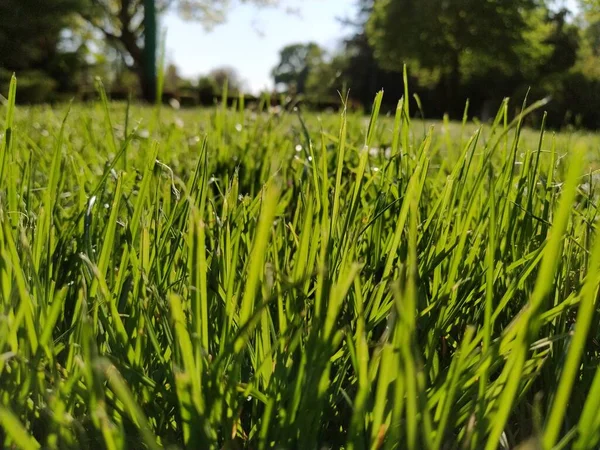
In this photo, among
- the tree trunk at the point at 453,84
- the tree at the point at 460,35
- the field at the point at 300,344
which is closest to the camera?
the field at the point at 300,344

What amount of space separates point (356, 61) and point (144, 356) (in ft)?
85.3

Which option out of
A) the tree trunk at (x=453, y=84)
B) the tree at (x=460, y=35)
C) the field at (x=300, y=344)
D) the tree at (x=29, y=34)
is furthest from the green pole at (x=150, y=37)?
the tree trunk at (x=453, y=84)

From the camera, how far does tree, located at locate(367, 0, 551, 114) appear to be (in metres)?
20.5

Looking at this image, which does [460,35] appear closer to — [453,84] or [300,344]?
[453,84]

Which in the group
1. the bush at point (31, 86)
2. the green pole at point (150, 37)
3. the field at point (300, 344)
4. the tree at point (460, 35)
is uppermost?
the tree at point (460, 35)

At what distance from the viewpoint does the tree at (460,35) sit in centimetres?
2048

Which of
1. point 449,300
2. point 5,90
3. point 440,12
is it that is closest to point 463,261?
point 449,300

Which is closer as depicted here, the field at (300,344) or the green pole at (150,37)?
the field at (300,344)

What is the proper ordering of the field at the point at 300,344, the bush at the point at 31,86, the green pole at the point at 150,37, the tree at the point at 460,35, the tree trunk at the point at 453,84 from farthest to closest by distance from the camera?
the tree trunk at the point at 453,84
the tree at the point at 460,35
the bush at the point at 31,86
the green pole at the point at 150,37
the field at the point at 300,344

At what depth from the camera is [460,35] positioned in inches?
826

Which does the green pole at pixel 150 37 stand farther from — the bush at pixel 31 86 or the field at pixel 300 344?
the field at pixel 300 344

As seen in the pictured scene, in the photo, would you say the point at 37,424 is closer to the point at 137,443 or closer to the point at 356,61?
the point at 137,443

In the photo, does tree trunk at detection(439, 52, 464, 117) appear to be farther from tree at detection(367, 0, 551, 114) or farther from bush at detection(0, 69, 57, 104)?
bush at detection(0, 69, 57, 104)

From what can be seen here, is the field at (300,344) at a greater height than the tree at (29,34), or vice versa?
the tree at (29,34)
